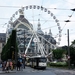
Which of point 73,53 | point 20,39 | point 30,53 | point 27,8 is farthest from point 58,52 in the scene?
point 73,53

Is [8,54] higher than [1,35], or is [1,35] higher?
[1,35]

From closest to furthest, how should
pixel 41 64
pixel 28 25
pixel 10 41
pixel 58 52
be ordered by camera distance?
pixel 41 64 → pixel 10 41 → pixel 28 25 → pixel 58 52

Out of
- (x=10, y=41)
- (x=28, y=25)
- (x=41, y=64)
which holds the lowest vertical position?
(x=41, y=64)

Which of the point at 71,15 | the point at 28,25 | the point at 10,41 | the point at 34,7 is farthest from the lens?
the point at 28,25

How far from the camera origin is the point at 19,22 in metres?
118

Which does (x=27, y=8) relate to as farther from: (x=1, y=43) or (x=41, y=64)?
(x=1, y=43)

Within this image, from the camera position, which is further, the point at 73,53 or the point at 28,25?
the point at 28,25

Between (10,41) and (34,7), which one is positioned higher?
(34,7)

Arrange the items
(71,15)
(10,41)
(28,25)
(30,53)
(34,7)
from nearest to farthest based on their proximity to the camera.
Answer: (71,15) < (10,41) < (34,7) < (28,25) < (30,53)

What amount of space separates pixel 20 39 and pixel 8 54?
64114mm

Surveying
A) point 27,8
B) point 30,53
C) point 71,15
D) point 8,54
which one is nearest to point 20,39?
point 30,53

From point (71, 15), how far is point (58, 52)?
90603 millimetres

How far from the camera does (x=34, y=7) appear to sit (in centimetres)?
7738

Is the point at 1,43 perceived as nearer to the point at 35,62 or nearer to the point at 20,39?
the point at 20,39
